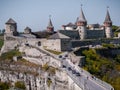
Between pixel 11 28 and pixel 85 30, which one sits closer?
pixel 11 28

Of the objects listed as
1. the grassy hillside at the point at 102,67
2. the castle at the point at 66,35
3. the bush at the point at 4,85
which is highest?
the castle at the point at 66,35

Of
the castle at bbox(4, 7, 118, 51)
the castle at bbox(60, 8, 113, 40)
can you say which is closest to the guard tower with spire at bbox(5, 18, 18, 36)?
the castle at bbox(4, 7, 118, 51)

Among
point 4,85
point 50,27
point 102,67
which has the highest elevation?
point 50,27

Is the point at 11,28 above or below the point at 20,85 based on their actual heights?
above

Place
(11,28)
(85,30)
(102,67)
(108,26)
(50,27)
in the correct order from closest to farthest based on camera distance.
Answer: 1. (102,67)
2. (11,28)
3. (85,30)
4. (50,27)
5. (108,26)

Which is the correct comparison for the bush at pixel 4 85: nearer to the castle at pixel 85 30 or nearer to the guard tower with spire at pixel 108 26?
the castle at pixel 85 30

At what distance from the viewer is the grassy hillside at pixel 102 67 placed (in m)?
62.9

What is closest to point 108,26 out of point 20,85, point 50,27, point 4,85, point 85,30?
point 85,30

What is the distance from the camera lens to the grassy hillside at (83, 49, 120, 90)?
6288cm

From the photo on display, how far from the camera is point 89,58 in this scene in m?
68.1

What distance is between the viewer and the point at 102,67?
6662cm

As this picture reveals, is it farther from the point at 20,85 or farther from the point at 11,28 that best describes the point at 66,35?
the point at 20,85

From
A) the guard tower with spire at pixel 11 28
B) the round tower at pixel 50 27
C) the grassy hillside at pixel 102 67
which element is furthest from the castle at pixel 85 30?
the grassy hillside at pixel 102 67

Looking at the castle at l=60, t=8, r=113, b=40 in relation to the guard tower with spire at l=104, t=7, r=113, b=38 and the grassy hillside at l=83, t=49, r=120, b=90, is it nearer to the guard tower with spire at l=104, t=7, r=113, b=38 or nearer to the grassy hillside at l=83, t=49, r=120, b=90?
the guard tower with spire at l=104, t=7, r=113, b=38
